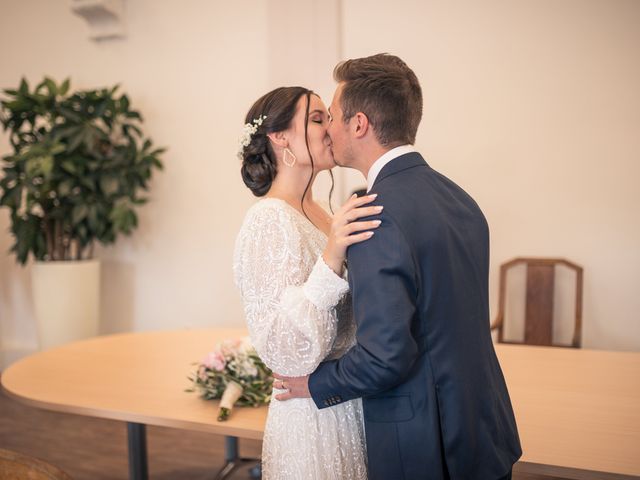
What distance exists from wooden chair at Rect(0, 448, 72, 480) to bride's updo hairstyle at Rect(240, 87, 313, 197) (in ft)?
3.34

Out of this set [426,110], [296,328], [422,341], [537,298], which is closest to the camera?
[422,341]

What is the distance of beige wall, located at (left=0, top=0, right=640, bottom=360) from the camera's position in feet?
13.0

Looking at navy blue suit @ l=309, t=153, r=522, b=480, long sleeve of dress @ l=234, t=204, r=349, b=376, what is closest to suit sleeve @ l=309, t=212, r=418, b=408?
navy blue suit @ l=309, t=153, r=522, b=480

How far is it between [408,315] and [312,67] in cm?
373

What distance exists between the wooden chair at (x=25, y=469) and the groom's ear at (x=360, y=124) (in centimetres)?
98

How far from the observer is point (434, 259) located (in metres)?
1.30

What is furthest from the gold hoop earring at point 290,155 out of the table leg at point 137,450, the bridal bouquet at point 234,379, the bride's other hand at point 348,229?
the table leg at point 137,450

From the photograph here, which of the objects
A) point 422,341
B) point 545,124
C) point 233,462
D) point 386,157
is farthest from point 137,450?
point 545,124

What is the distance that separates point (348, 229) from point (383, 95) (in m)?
0.34

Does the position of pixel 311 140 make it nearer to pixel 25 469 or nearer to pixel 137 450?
pixel 25 469

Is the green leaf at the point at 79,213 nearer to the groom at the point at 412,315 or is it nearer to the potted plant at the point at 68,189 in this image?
the potted plant at the point at 68,189

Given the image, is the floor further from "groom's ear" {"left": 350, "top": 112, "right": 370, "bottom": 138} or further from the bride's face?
"groom's ear" {"left": 350, "top": 112, "right": 370, "bottom": 138}

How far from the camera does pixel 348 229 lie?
1.34 meters

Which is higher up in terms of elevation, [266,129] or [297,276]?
[266,129]
